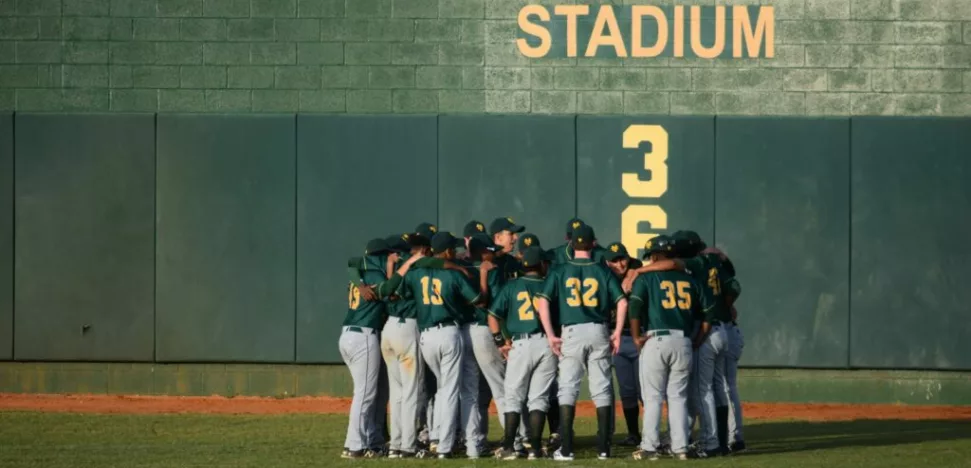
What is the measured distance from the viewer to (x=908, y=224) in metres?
19.0

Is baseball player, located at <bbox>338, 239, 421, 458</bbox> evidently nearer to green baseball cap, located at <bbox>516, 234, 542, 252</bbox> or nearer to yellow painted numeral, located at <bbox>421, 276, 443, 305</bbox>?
yellow painted numeral, located at <bbox>421, 276, 443, 305</bbox>

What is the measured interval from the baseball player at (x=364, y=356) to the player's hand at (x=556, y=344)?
1.38 metres

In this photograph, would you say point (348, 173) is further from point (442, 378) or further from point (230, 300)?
point (442, 378)

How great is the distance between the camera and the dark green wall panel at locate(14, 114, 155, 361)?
1914cm

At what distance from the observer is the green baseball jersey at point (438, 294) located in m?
13.2

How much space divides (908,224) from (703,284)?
6.32m

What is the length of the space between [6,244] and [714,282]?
946 centimetres

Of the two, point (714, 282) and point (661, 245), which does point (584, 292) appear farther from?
point (714, 282)

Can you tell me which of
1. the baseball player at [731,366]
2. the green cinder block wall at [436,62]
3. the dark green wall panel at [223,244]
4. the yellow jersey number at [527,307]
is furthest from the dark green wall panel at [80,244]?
the baseball player at [731,366]

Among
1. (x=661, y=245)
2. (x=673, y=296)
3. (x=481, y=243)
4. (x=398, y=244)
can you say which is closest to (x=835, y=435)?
(x=673, y=296)

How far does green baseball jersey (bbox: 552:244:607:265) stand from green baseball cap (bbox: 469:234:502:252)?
1.94 feet

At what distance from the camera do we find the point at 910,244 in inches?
746

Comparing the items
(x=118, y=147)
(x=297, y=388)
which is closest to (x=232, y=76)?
(x=118, y=147)

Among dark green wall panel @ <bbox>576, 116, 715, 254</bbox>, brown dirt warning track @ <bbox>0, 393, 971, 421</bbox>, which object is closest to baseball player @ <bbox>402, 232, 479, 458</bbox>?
brown dirt warning track @ <bbox>0, 393, 971, 421</bbox>
